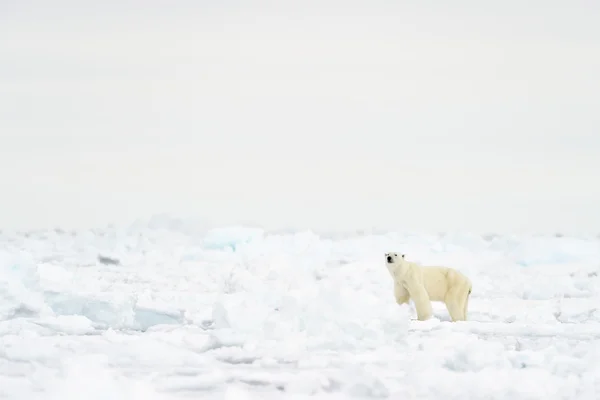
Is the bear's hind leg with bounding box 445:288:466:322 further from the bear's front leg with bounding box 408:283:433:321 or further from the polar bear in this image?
the bear's front leg with bounding box 408:283:433:321

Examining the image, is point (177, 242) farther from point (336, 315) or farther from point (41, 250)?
point (336, 315)

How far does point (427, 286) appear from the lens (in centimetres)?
763

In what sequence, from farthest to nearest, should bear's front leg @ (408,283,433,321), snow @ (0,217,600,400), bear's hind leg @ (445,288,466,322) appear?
bear's hind leg @ (445,288,466,322), bear's front leg @ (408,283,433,321), snow @ (0,217,600,400)

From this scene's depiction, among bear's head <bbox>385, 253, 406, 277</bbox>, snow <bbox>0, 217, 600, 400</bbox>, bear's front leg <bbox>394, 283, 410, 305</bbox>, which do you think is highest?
bear's head <bbox>385, 253, 406, 277</bbox>

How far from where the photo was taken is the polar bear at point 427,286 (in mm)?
7398

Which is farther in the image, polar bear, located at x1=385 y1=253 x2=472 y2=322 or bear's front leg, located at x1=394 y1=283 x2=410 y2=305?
bear's front leg, located at x1=394 y1=283 x2=410 y2=305

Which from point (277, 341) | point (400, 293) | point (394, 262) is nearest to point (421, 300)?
point (400, 293)

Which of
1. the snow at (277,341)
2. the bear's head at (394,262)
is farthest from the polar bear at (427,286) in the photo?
the snow at (277,341)

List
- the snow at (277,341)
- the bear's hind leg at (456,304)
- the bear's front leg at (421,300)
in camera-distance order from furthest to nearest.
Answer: the bear's hind leg at (456,304)
the bear's front leg at (421,300)
the snow at (277,341)

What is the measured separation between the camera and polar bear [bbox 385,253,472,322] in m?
7.40

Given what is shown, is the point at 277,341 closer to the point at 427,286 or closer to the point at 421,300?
the point at 421,300

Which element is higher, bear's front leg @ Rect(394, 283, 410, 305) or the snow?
bear's front leg @ Rect(394, 283, 410, 305)

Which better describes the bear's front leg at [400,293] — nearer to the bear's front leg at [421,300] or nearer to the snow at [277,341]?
the bear's front leg at [421,300]

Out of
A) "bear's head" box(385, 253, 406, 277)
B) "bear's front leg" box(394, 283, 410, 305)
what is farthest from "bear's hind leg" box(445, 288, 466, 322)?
"bear's head" box(385, 253, 406, 277)
